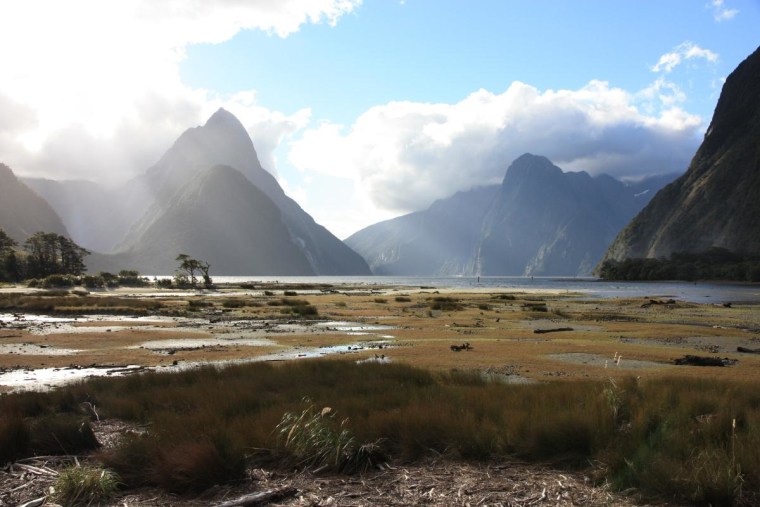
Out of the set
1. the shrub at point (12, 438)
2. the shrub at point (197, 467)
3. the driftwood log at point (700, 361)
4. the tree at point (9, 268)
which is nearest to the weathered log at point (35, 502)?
the shrub at point (197, 467)

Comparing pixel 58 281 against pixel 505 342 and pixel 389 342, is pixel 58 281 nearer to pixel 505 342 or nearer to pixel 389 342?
pixel 389 342

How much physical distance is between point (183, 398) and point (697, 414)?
9.86 meters

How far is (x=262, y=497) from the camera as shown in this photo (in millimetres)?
6004

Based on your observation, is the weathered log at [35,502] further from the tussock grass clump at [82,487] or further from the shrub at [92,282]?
the shrub at [92,282]

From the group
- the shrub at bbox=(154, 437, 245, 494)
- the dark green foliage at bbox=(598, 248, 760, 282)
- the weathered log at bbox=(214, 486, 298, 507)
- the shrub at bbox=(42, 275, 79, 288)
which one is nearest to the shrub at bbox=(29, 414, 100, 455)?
the shrub at bbox=(154, 437, 245, 494)

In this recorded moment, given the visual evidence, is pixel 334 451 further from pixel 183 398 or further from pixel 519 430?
pixel 183 398

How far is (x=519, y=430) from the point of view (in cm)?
771

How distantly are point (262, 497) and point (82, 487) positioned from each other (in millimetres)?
2230

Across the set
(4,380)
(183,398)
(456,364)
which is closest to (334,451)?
(183,398)

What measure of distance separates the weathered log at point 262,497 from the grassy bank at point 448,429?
764mm

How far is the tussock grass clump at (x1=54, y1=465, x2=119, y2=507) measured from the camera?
20.0 ft

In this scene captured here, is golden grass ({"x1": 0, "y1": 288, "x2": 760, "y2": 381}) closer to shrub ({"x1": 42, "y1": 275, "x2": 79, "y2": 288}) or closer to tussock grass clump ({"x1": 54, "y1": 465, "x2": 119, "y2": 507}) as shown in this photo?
tussock grass clump ({"x1": 54, "y1": 465, "x2": 119, "y2": 507})

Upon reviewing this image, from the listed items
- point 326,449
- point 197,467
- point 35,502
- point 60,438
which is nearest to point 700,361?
point 326,449

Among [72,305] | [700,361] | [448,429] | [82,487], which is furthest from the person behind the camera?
[72,305]
